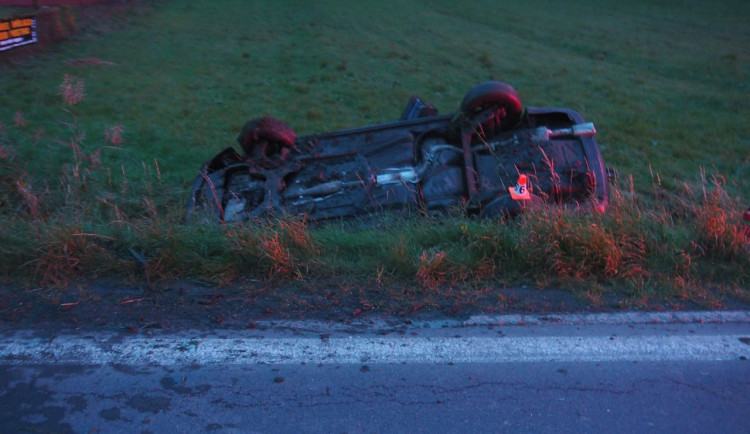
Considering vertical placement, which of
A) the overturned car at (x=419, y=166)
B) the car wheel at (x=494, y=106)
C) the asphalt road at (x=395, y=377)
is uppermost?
the car wheel at (x=494, y=106)

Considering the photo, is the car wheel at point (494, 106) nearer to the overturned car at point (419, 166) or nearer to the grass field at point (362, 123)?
the overturned car at point (419, 166)

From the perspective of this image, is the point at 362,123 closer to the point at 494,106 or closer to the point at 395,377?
the point at 494,106

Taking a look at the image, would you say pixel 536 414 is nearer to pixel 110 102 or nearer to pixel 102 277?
pixel 102 277

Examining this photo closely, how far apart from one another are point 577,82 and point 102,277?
41.2ft

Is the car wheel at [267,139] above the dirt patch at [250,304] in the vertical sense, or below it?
above

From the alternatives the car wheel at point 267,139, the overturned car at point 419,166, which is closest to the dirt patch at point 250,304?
the overturned car at point 419,166

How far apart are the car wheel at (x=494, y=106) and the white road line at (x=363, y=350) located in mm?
3117

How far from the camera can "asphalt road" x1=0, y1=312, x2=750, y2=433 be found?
2.89 metres

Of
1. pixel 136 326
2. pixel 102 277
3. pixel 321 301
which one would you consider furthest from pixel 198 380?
pixel 102 277

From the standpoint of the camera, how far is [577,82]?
14.3 m

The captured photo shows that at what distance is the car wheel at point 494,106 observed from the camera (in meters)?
6.07

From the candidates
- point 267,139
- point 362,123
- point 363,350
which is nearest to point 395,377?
point 363,350

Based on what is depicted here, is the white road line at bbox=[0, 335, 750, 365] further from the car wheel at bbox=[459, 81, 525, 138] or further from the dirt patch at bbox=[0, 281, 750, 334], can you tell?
the car wheel at bbox=[459, 81, 525, 138]

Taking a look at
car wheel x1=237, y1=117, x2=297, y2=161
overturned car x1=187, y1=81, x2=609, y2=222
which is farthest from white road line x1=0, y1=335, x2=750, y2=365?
car wheel x1=237, y1=117, x2=297, y2=161
